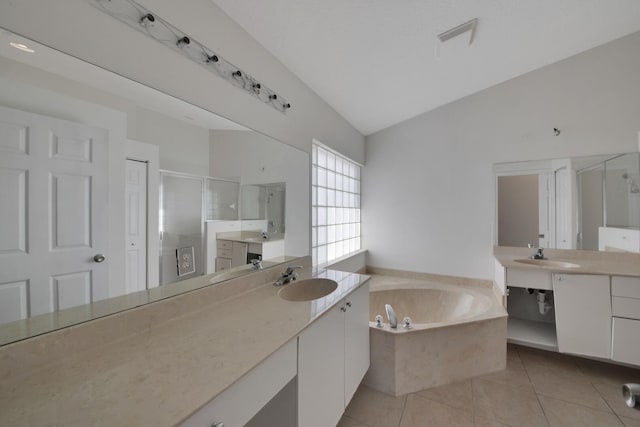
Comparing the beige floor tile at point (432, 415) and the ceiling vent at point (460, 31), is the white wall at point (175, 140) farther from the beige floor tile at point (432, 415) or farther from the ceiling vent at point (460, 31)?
the beige floor tile at point (432, 415)

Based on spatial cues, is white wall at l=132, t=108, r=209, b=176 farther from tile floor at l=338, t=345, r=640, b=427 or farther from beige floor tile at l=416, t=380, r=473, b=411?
beige floor tile at l=416, t=380, r=473, b=411

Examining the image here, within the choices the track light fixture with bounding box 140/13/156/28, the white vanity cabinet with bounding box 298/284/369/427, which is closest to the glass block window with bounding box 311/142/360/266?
the white vanity cabinet with bounding box 298/284/369/427

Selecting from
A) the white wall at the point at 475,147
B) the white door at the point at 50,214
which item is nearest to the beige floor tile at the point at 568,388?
the white wall at the point at 475,147

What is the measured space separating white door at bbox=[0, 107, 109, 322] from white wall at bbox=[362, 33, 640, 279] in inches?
115

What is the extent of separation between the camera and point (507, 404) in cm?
167

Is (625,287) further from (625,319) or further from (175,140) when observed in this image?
(175,140)

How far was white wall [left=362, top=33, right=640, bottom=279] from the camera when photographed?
2237mm

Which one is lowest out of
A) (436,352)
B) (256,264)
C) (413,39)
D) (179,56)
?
(436,352)

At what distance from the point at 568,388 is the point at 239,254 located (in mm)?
2558

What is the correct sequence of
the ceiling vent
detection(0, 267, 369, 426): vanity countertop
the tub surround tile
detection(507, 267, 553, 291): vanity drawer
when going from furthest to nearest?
1. the tub surround tile
2. detection(507, 267, 553, 291): vanity drawer
3. the ceiling vent
4. detection(0, 267, 369, 426): vanity countertop

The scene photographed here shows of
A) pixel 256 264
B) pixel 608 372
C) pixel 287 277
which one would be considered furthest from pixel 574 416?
pixel 256 264

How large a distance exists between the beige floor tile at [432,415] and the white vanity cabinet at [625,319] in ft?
4.18

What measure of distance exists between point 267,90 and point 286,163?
0.51 m

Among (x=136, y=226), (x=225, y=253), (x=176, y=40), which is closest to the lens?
(x=136, y=226)
